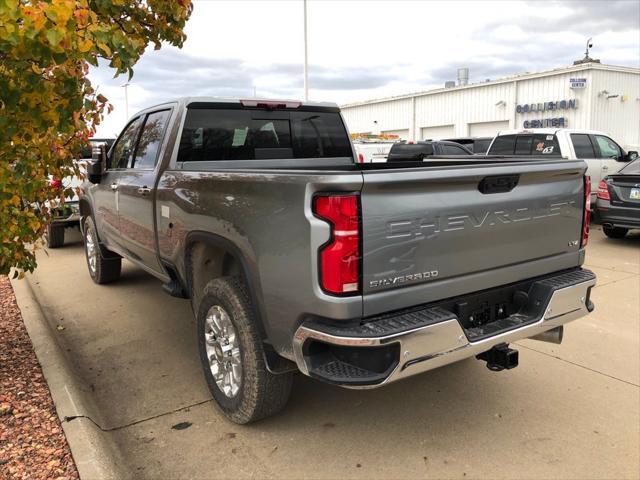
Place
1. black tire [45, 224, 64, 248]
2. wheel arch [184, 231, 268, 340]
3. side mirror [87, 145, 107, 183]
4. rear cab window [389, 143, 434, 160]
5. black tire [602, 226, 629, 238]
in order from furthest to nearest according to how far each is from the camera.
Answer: black tire [602, 226, 629, 238], black tire [45, 224, 64, 248], rear cab window [389, 143, 434, 160], side mirror [87, 145, 107, 183], wheel arch [184, 231, 268, 340]

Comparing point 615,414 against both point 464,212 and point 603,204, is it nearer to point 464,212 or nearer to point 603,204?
point 464,212

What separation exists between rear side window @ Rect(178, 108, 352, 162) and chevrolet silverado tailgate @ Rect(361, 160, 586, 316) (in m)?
2.06

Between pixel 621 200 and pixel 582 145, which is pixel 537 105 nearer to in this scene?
pixel 582 145

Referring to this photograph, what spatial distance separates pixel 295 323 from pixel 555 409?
1996mm

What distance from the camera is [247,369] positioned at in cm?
304

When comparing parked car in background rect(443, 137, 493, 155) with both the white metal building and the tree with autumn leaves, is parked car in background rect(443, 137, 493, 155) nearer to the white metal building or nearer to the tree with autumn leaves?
the white metal building

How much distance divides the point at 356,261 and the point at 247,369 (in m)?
1.05

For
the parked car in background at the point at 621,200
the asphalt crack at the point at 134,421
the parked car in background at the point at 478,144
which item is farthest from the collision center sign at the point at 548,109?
the asphalt crack at the point at 134,421

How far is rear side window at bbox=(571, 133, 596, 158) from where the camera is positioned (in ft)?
37.9

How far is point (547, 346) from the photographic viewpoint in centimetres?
461

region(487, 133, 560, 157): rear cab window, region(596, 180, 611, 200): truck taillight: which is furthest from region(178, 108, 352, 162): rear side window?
region(487, 133, 560, 157): rear cab window

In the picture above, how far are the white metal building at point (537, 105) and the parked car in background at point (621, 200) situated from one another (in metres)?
12.8

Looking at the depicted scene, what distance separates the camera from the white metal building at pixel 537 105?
21.4 metres

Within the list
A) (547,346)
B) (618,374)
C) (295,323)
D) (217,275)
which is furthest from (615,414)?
(217,275)
